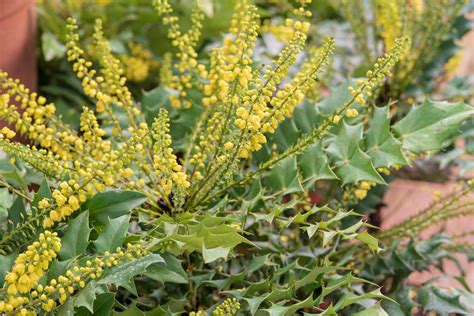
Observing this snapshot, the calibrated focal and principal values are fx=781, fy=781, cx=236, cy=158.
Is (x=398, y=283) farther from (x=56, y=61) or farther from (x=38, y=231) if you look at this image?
(x=56, y=61)

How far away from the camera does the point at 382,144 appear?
96cm

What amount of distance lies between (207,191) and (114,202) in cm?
11

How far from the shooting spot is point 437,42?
134 centimetres

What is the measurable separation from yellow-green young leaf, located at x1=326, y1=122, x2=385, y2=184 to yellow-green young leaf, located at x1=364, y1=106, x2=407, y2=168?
3cm

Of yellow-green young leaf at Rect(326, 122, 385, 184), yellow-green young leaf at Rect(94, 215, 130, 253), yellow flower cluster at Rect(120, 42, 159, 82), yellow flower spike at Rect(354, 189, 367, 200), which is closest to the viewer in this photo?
yellow-green young leaf at Rect(94, 215, 130, 253)

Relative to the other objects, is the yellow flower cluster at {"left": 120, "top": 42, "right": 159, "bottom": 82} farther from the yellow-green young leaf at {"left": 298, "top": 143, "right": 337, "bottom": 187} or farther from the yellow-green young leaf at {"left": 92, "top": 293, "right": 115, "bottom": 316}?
the yellow-green young leaf at {"left": 92, "top": 293, "right": 115, "bottom": 316}

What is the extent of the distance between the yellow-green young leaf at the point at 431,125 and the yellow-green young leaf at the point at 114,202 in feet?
1.12

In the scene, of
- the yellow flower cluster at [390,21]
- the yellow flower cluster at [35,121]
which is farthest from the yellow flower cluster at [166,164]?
the yellow flower cluster at [390,21]

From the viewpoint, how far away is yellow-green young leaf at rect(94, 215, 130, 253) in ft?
2.66

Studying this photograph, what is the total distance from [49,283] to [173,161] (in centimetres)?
18

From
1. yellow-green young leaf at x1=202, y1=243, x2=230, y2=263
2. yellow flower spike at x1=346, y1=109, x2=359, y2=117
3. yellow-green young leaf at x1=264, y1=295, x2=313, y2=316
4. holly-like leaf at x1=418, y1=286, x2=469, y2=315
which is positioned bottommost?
holly-like leaf at x1=418, y1=286, x2=469, y2=315

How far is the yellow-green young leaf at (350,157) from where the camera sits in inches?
36.0

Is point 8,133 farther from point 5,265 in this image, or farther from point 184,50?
point 184,50

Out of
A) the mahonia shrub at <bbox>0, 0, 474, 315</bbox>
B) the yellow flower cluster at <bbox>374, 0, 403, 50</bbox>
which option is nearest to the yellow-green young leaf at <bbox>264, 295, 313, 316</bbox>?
the mahonia shrub at <bbox>0, 0, 474, 315</bbox>
